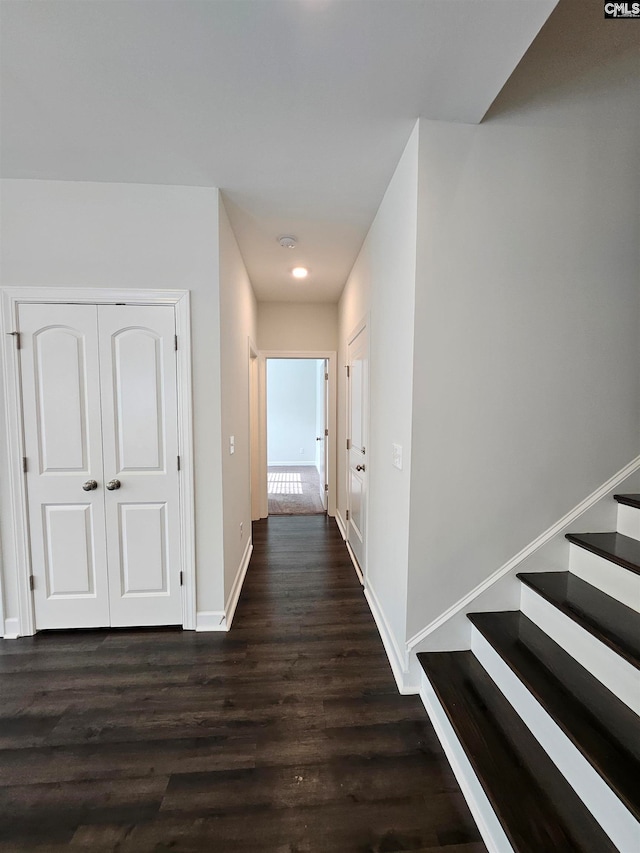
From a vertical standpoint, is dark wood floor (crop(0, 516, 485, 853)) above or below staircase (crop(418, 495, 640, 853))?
below

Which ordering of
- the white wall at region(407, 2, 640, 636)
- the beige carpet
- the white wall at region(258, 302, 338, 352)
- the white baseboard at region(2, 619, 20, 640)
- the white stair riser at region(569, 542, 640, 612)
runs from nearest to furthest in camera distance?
1. the white stair riser at region(569, 542, 640, 612)
2. the white wall at region(407, 2, 640, 636)
3. the white baseboard at region(2, 619, 20, 640)
4. the white wall at region(258, 302, 338, 352)
5. the beige carpet

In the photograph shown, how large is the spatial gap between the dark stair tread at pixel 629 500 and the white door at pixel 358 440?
1.43 metres

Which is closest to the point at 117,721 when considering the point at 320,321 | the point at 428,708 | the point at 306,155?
the point at 428,708

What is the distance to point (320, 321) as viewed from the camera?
4.21 metres

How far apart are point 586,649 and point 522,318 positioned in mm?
1384

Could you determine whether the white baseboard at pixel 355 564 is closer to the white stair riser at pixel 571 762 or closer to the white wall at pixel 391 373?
the white wall at pixel 391 373

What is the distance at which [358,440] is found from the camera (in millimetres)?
3012

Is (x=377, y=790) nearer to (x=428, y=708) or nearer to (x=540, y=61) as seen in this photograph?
(x=428, y=708)

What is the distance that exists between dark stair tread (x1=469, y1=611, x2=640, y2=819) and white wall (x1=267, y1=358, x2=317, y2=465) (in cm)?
651

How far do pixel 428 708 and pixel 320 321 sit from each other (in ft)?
12.2

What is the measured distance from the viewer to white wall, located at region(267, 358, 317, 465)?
25.9ft

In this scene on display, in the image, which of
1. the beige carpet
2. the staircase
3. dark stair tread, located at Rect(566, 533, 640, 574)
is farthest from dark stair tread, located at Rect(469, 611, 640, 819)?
the beige carpet

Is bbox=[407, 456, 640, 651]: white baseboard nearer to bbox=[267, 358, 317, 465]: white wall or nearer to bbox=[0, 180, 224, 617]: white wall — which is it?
bbox=[0, 180, 224, 617]: white wall

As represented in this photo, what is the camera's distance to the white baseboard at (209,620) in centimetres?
215
